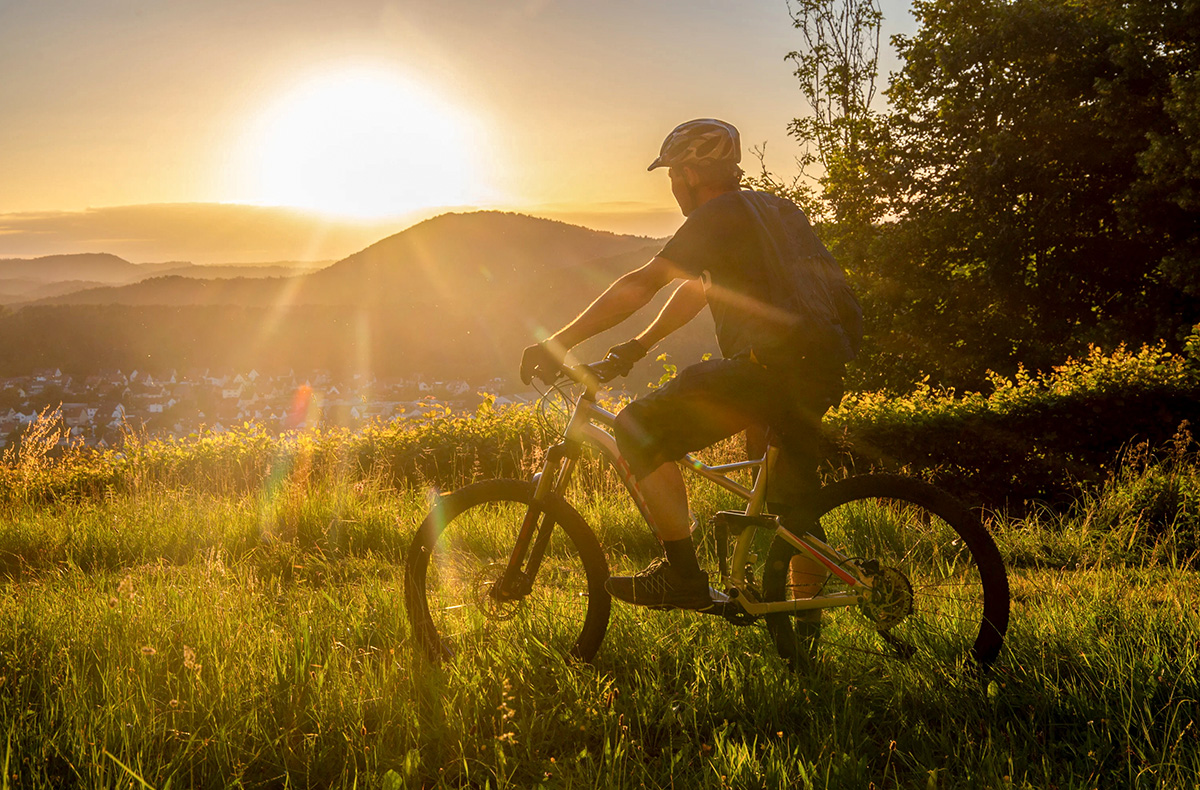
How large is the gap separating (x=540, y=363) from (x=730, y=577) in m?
1.17

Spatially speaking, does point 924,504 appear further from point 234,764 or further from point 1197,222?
point 1197,222

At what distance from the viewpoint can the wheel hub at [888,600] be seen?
121 inches

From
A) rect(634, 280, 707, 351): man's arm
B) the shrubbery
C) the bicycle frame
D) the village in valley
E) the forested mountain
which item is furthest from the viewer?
the forested mountain

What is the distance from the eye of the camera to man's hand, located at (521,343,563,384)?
2979 millimetres

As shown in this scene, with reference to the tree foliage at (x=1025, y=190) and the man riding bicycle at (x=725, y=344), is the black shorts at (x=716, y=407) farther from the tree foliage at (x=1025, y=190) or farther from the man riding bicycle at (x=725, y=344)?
the tree foliage at (x=1025, y=190)

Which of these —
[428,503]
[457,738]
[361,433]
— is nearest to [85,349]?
[361,433]

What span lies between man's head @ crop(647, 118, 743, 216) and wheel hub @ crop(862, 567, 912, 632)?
1662 millimetres

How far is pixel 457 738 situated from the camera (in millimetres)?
2641

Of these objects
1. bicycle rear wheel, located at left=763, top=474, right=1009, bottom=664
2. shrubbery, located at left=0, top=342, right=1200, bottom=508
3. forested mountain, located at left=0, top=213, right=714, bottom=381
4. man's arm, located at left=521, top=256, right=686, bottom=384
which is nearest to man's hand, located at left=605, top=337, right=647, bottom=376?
man's arm, located at left=521, top=256, right=686, bottom=384

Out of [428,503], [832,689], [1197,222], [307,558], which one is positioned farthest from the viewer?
[1197,222]

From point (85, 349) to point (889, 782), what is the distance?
73074mm

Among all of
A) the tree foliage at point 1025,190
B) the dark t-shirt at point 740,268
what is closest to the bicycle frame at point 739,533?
the dark t-shirt at point 740,268

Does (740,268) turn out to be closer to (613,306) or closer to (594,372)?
(613,306)

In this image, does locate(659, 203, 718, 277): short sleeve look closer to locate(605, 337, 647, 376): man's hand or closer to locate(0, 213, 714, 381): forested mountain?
locate(605, 337, 647, 376): man's hand
